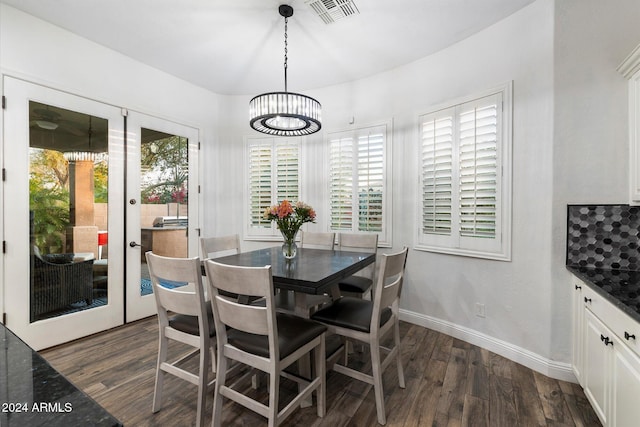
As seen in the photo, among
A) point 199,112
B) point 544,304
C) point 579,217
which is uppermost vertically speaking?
point 199,112

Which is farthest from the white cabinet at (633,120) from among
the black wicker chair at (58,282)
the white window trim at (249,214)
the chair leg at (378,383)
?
the black wicker chair at (58,282)

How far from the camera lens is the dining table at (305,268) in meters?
1.81

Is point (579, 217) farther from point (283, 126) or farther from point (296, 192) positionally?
point (296, 192)

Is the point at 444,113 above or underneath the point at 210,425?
above

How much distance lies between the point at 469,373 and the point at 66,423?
2653 millimetres

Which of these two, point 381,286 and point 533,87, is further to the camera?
point 533,87

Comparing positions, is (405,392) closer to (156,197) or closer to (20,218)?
(156,197)

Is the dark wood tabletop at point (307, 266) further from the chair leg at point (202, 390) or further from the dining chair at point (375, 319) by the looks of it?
the chair leg at point (202, 390)

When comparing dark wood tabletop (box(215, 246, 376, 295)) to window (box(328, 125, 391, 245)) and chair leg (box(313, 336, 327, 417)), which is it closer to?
chair leg (box(313, 336, 327, 417))

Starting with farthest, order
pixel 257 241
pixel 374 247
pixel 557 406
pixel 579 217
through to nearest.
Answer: pixel 257 241
pixel 374 247
pixel 579 217
pixel 557 406

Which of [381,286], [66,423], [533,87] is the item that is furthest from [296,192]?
[66,423]

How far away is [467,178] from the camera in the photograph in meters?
2.84

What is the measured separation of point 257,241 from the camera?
436cm

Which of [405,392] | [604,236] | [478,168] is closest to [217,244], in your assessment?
[405,392]
